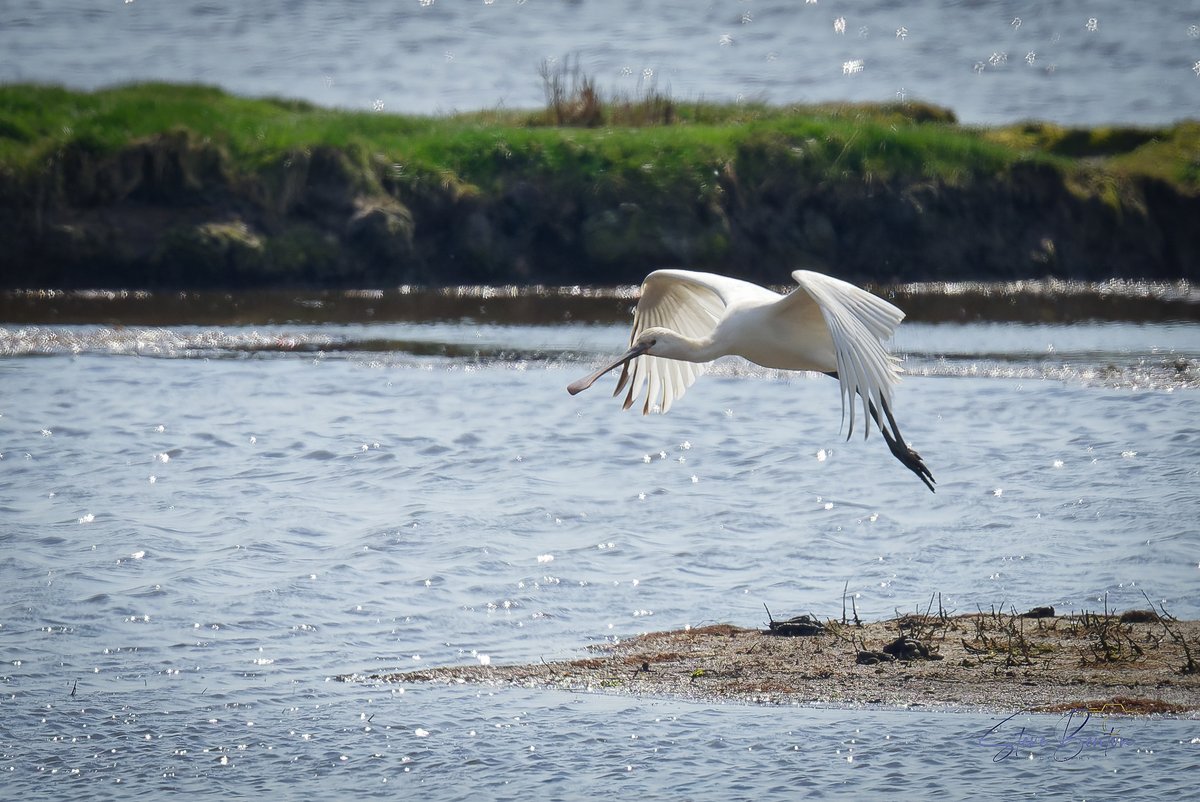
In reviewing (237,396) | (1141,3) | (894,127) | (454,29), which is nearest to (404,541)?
(237,396)

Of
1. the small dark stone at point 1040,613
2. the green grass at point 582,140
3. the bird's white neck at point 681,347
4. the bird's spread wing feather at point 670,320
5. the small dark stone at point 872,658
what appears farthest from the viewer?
the green grass at point 582,140

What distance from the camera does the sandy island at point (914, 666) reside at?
857cm

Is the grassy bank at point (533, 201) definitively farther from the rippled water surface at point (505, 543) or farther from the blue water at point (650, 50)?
the blue water at point (650, 50)

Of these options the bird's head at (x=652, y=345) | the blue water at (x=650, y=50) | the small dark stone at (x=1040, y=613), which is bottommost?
the small dark stone at (x=1040, y=613)

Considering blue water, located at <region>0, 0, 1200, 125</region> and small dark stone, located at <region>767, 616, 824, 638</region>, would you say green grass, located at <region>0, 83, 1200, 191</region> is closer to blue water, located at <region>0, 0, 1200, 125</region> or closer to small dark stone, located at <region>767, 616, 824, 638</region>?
blue water, located at <region>0, 0, 1200, 125</region>

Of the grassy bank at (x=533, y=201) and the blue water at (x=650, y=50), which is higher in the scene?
the blue water at (x=650, y=50)

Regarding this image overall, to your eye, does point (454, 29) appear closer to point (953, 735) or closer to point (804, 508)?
point (804, 508)

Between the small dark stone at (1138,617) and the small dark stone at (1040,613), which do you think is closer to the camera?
the small dark stone at (1138,617)

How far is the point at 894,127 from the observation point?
27.5 metres

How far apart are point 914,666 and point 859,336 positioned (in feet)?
5.97

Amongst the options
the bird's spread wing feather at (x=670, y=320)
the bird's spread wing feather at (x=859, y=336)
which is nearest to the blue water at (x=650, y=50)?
the bird's spread wing feather at (x=670, y=320)

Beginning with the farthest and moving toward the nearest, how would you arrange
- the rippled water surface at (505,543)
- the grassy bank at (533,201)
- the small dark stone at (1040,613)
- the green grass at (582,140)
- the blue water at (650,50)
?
the blue water at (650,50) → the green grass at (582,140) → the grassy bank at (533,201) → the small dark stone at (1040,613) → the rippled water surface at (505,543)

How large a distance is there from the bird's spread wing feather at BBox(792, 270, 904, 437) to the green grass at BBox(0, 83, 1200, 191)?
16119mm

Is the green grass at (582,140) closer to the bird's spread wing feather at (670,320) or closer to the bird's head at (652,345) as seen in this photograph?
the bird's spread wing feather at (670,320)
